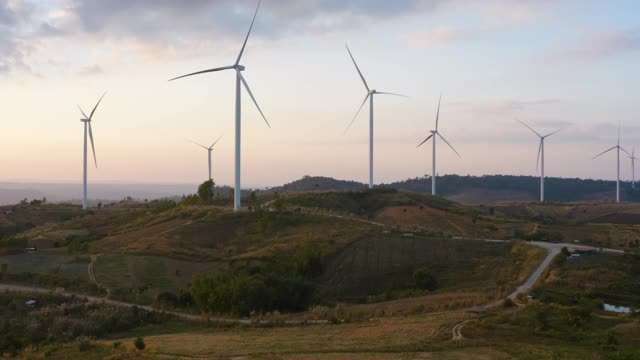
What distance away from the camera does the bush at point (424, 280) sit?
56094mm

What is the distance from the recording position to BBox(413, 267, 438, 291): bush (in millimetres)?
56094

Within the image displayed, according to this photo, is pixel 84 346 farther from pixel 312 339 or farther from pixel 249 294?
pixel 249 294

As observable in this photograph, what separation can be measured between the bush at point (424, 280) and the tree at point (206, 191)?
57070 mm

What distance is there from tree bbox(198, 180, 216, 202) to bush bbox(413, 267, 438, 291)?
2247 inches

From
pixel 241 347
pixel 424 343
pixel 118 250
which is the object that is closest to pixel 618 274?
pixel 424 343

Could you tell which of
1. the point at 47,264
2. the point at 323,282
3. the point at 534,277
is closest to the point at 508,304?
the point at 534,277

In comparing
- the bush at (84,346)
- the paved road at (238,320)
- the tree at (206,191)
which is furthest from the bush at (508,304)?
the tree at (206,191)

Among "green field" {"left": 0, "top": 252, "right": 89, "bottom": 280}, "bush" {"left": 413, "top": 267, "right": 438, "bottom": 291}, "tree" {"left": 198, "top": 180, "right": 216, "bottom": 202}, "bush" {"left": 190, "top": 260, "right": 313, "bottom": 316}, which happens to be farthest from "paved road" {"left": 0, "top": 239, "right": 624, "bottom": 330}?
"tree" {"left": 198, "top": 180, "right": 216, "bottom": 202}

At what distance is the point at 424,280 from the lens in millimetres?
56594

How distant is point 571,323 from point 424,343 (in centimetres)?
909

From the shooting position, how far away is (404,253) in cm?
6706

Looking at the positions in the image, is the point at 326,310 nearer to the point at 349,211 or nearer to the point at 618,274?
the point at 618,274

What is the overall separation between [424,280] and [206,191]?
60.9 m

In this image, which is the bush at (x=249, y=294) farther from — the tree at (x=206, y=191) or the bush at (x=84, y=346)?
the tree at (x=206, y=191)
